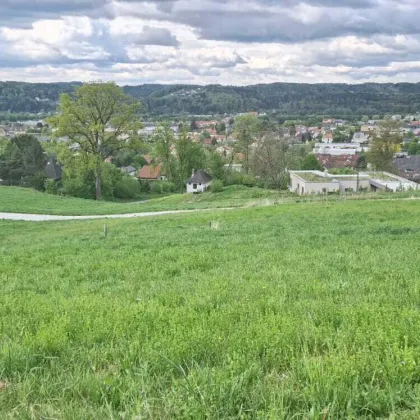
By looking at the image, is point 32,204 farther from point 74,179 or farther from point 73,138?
point 74,179

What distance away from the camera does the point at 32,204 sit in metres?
38.3

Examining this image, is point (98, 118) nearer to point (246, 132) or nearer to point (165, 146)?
point (165, 146)

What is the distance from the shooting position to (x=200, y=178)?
243 feet

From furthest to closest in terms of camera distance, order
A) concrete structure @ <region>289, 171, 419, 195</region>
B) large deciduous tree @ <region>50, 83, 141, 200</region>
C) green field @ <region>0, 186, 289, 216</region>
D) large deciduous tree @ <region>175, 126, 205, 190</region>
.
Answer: large deciduous tree @ <region>175, 126, 205, 190</region> < concrete structure @ <region>289, 171, 419, 195</region> < large deciduous tree @ <region>50, 83, 141, 200</region> < green field @ <region>0, 186, 289, 216</region>

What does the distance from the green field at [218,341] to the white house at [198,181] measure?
6404 cm

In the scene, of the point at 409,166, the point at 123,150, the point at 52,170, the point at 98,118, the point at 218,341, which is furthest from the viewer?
the point at 409,166

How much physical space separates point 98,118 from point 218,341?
4751cm

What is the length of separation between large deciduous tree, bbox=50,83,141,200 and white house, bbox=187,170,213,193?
23262 mm

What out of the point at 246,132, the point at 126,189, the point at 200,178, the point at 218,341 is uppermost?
the point at 218,341

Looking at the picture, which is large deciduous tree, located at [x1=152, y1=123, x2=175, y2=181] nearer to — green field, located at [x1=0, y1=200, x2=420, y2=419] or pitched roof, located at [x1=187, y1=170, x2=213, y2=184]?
pitched roof, located at [x1=187, y1=170, x2=213, y2=184]

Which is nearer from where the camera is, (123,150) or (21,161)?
(123,150)

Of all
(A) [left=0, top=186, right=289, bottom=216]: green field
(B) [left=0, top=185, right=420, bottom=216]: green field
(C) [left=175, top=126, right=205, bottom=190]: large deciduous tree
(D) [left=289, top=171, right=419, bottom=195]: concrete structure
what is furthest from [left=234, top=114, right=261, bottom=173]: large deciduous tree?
(B) [left=0, top=185, right=420, bottom=216]: green field

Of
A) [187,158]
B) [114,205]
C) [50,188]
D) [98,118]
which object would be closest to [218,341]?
[114,205]

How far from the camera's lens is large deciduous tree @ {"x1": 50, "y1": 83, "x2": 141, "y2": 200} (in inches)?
1870
